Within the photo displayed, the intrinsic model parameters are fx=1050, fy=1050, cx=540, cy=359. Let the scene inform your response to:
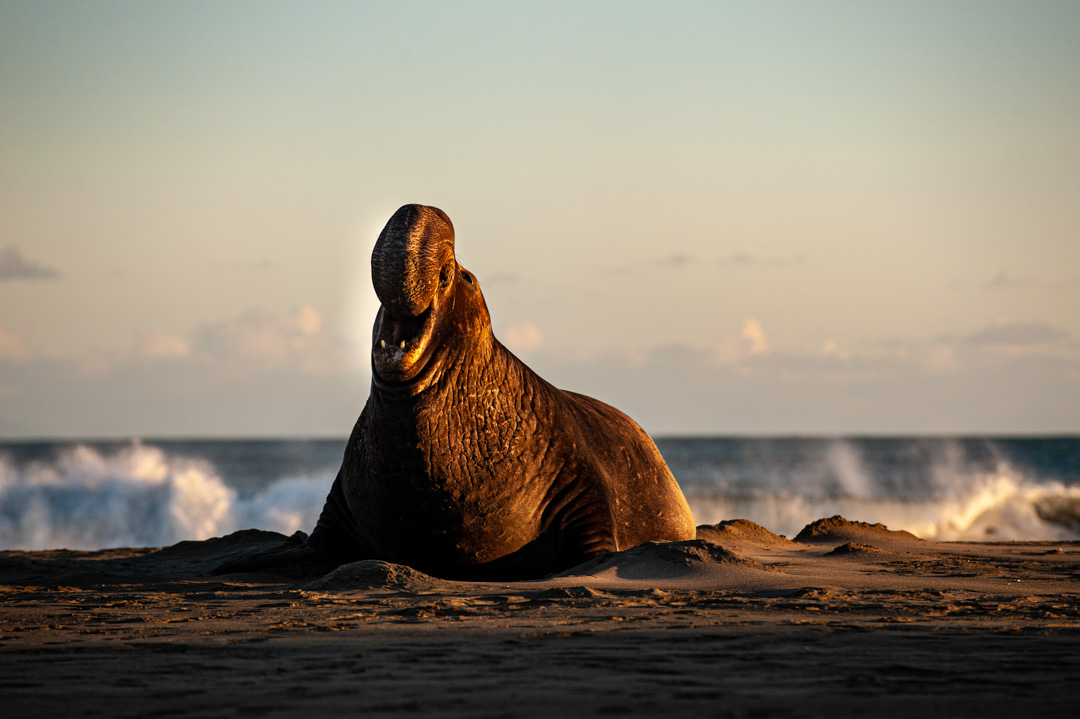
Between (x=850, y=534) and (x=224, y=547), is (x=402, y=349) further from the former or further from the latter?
(x=850, y=534)

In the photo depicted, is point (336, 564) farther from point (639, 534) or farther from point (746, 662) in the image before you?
point (746, 662)

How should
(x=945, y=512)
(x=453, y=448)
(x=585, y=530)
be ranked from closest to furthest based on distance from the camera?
(x=453, y=448) < (x=585, y=530) < (x=945, y=512)

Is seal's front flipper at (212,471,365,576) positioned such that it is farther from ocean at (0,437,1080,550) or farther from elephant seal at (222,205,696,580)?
ocean at (0,437,1080,550)

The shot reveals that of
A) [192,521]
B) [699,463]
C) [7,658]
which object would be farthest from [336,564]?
[699,463]

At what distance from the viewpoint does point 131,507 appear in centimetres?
2164

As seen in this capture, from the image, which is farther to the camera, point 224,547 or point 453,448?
point 224,547

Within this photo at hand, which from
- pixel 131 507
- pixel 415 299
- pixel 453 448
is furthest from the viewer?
pixel 131 507

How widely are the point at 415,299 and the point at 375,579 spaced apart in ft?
5.25

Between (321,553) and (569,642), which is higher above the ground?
(321,553)

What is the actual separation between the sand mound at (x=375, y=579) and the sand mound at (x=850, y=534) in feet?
16.6

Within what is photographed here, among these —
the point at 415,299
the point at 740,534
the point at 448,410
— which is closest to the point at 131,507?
the point at 740,534

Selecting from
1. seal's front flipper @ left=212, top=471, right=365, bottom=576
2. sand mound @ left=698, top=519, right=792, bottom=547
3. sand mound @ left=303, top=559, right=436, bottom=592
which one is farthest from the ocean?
sand mound @ left=303, top=559, right=436, bottom=592

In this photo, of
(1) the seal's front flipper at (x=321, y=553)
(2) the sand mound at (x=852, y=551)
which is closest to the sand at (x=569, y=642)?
(1) the seal's front flipper at (x=321, y=553)

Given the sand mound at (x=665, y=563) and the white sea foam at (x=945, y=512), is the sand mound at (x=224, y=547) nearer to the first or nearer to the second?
the sand mound at (x=665, y=563)
